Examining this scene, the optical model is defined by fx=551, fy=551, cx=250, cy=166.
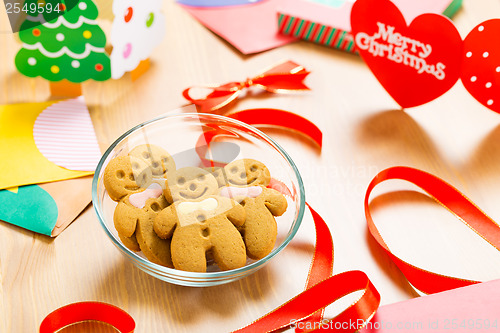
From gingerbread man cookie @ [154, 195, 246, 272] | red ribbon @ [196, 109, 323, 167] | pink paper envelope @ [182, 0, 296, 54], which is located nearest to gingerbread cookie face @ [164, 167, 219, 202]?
gingerbread man cookie @ [154, 195, 246, 272]

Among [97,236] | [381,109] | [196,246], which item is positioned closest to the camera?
A: [196,246]

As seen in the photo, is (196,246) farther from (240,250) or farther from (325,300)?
(325,300)

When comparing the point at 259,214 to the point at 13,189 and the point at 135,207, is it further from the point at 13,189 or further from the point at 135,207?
the point at 13,189

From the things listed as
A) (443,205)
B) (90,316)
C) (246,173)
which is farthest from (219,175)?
(443,205)

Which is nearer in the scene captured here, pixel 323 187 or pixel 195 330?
pixel 195 330

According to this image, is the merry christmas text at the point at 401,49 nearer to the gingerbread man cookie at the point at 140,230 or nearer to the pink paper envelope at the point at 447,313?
the pink paper envelope at the point at 447,313

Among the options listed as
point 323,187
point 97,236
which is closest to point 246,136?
point 323,187

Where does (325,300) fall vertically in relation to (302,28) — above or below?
below
